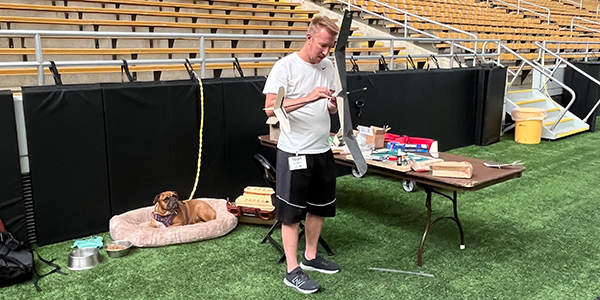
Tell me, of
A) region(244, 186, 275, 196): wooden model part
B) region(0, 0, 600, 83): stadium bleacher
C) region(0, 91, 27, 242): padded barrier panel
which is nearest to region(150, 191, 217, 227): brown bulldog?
region(244, 186, 275, 196): wooden model part

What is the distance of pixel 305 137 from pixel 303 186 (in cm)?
29

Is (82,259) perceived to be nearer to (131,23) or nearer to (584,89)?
(131,23)

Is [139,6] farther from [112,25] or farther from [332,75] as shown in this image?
[332,75]

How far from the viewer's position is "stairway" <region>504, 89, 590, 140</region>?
315 inches

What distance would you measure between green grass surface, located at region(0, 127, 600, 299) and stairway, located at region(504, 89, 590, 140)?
3.16 m

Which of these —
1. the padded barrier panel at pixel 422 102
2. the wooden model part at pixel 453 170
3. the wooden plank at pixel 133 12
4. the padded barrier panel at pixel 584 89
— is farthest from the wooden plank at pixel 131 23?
the wooden model part at pixel 453 170

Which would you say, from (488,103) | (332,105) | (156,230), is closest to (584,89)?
(488,103)

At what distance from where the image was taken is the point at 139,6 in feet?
31.0

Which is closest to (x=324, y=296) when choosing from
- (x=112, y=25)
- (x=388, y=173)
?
(x=388, y=173)

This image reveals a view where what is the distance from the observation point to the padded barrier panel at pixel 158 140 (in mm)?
4031

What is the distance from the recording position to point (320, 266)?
11.1 feet

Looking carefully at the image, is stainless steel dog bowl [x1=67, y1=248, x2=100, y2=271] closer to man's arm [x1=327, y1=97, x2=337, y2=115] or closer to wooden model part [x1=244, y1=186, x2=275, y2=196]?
wooden model part [x1=244, y1=186, x2=275, y2=196]

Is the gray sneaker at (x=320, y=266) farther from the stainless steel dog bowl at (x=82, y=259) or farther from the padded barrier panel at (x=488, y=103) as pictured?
the padded barrier panel at (x=488, y=103)

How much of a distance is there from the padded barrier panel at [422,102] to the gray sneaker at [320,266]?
2566 millimetres
